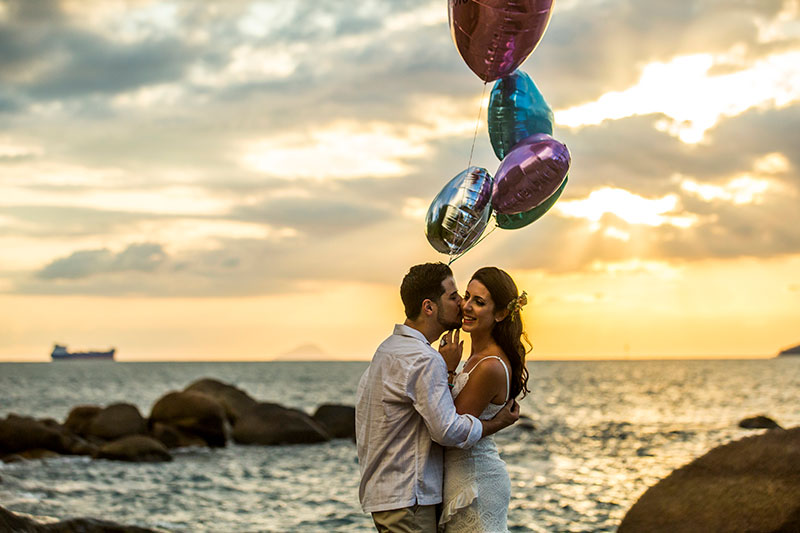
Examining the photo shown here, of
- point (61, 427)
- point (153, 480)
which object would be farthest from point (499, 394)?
point (61, 427)

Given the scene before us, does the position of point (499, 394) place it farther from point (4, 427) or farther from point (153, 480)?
point (4, 427)

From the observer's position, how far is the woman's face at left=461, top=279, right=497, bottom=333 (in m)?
4.71

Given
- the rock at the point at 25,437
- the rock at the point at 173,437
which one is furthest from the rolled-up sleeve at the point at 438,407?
the rock at the point at 173,437

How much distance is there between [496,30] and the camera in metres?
5.21

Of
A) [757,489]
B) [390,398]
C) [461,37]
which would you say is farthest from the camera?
[757,489]

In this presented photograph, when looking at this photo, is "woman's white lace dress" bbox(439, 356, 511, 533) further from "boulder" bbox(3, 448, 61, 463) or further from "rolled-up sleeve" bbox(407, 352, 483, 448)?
"boulder" bbox(3, 448, 61, 463)

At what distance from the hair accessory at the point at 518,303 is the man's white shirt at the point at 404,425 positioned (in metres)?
0.55

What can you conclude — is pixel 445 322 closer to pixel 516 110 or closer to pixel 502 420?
pixel 502 420

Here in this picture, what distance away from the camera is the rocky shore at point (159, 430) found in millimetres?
20766

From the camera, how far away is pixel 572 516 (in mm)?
14133

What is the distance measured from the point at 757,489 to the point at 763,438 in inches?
25.0

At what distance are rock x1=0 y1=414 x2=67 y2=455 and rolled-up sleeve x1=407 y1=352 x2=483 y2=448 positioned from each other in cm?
1950

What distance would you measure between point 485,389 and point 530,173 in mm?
1603

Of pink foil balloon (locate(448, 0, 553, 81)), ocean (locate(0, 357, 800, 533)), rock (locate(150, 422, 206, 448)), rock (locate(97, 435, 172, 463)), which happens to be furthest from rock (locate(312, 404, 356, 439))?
pink foil balloon (locate(448, 0, 553, 81))
